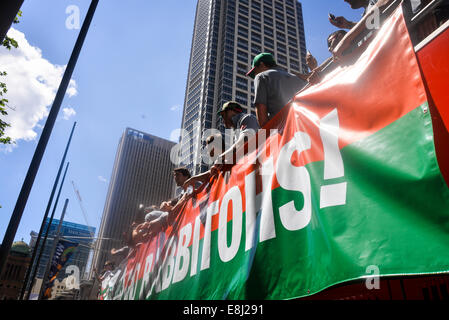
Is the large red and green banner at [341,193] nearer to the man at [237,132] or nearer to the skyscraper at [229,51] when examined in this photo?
the man at [237,132]

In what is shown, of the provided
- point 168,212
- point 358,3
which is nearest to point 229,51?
point 168,212

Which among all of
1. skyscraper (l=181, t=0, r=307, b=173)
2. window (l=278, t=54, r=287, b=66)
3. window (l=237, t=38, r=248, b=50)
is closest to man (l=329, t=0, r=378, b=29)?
skyscraper (l=181, t=0, r=307, b=173)

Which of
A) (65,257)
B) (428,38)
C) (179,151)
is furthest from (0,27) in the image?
(179,151)

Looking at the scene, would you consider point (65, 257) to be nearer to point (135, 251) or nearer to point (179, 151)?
point (135, 251)

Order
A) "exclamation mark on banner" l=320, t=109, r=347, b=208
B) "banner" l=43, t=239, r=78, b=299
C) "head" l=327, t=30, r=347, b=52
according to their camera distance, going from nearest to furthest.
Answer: "exclamation mark on banner" l=320, t=109, r=347, b=208 < "head" l=327, t=30, r=347, b=52 < "banner" l=43, t=239, r=78, b=299

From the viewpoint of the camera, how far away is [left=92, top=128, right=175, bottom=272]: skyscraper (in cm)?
11694

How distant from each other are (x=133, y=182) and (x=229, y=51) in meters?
71.0

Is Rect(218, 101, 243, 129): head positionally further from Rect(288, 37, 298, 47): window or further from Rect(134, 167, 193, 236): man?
Rect(288, 37, 298, 47): window

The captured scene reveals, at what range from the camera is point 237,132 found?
3.74m

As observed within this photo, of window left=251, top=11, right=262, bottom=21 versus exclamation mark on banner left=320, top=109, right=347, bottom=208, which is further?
window left=251, top=11, right=262, bottom=21

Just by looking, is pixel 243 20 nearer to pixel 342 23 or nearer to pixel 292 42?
pixel 292 42

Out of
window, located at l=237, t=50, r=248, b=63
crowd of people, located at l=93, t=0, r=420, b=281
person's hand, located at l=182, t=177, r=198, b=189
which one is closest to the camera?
crowd of people, located at l=93, t=0, r=420, b=281

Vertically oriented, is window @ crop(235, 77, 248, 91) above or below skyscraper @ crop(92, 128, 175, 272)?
above

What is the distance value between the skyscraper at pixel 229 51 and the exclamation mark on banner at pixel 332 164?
86.2 metres
